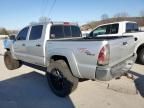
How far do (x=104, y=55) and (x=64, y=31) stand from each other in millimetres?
2433

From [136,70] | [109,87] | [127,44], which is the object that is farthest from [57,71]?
[136,70]

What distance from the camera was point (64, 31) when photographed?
595 cm

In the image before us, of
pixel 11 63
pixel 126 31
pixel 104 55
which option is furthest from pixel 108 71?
pixel 126 31

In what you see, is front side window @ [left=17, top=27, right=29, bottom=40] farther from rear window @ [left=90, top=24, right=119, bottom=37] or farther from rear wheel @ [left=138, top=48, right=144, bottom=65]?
rear wheel @ [left=138, top=48, right=144, bottom=65]

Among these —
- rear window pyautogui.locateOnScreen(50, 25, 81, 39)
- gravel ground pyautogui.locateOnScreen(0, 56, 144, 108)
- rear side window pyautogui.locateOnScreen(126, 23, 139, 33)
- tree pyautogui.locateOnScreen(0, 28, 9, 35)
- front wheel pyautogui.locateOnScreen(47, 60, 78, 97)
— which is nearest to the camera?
gravel ground pyautogui.locateOnScreen(0, 56, 144, 108)

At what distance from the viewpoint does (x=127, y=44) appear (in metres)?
4.61

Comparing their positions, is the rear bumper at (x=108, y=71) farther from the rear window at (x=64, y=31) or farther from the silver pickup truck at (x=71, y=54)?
the rear window at (x=64, y=31)

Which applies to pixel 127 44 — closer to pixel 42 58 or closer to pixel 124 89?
pixel 124 89

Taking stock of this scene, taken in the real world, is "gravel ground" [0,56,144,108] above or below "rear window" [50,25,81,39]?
below

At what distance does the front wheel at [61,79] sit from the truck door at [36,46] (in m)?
0.70

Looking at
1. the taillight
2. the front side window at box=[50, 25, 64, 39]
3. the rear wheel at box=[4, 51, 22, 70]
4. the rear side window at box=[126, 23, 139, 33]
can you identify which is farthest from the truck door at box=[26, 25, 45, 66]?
the rear side window at box=[126, 23, 139, 33]

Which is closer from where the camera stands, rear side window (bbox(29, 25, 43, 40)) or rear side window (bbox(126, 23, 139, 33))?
rear side window (bbox(29, 25, 43, 40))

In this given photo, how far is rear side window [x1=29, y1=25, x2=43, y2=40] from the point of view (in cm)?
572

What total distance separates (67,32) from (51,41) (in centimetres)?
108
